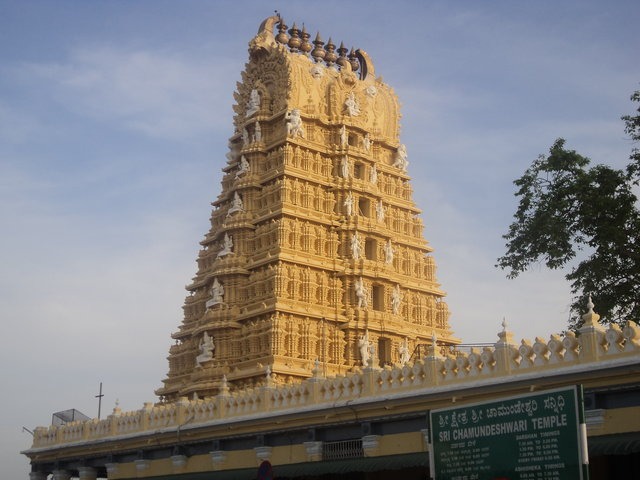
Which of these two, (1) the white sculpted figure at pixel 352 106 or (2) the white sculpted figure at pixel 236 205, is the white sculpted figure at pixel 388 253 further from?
(2) the white sculpted figure at pixel 236 205

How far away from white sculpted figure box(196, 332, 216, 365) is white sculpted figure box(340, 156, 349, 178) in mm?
11200

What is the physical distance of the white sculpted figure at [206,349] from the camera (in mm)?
44438

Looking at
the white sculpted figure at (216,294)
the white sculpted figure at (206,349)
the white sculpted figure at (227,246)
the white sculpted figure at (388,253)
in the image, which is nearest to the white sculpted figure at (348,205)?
the white sculpted figure at (388,253)

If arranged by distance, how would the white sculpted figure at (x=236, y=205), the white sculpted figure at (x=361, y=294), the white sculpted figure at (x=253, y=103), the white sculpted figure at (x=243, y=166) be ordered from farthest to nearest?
the white sculpted figure at (x=253, y=103) → the white sculpted figure at (x=243, y=166) → the white sculpted figure at (x=236, y=205) → the white sculpted figure at (x=361, y=294)

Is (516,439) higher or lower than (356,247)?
lower

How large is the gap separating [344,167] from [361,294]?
7.34m

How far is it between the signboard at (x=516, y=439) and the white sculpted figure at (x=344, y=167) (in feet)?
111

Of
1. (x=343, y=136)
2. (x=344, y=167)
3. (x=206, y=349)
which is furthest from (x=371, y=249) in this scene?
(x=206, y=349)

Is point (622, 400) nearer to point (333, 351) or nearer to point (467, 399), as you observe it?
point (467, 399)

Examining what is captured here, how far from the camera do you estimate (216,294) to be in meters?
45.7

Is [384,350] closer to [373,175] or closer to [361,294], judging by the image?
[361,294]

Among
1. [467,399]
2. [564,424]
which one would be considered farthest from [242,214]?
[564,424]

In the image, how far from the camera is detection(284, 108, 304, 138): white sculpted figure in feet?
153

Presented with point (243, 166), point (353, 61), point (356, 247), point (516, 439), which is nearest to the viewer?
point (516, 439)
